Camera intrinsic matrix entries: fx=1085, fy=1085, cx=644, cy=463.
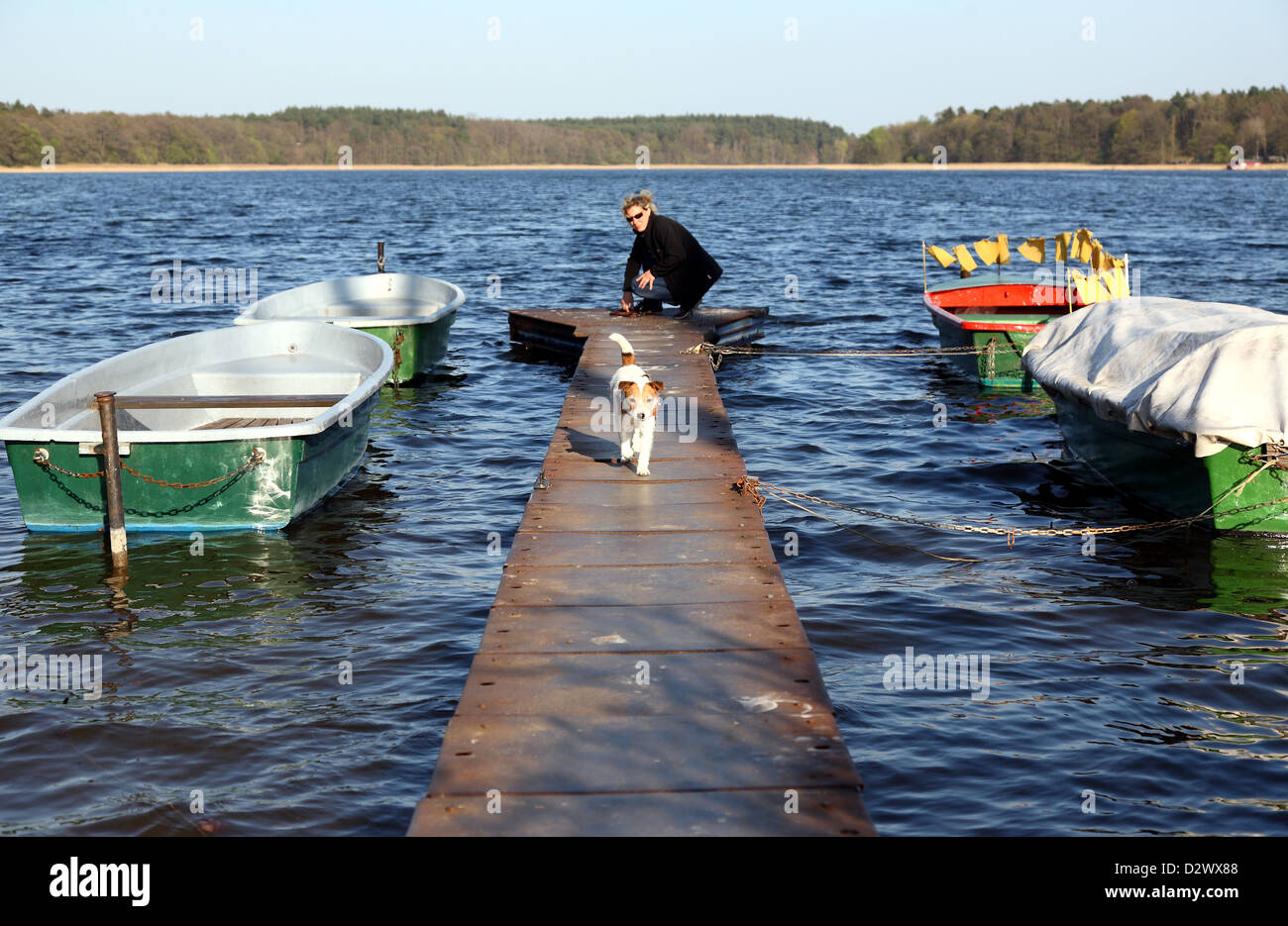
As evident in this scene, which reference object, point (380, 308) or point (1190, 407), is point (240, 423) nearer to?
point (380, 308)

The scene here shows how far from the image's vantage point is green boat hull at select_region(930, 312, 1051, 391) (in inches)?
657

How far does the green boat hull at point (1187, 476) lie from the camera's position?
952 centimetres

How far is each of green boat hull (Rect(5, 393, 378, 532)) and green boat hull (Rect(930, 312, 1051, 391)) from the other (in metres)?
10.6

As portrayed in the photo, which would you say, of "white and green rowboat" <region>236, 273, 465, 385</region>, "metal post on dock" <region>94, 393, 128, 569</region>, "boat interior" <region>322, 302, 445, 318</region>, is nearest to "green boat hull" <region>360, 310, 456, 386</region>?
"white and green rowboat" <region>236, 273, 465, 385</region>

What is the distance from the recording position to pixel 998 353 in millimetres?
16969

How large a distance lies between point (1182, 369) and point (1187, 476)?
3.22 ft

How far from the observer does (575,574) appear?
24.1 ft

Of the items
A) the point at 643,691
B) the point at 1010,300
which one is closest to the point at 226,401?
the point at 643,691

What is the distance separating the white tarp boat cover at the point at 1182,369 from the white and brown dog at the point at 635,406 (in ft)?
15.2

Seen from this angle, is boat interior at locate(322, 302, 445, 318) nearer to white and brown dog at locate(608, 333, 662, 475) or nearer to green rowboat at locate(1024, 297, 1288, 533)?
white and brown dog at locate(608, 333, 662, 475)
